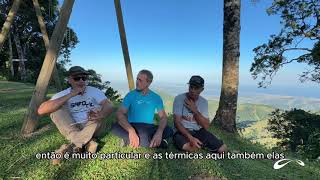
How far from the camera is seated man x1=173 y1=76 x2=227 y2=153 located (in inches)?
248

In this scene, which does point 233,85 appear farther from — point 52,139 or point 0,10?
point 0,10

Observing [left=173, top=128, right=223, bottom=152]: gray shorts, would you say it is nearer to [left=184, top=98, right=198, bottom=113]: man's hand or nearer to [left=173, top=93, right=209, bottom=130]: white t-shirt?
[left=173, top=93, right=209, bottom=130]: white t-shirt

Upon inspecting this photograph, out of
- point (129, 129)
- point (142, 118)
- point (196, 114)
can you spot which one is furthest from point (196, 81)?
point (129, 129)

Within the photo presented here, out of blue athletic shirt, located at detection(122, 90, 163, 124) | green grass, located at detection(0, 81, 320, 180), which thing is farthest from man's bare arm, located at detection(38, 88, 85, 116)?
blue athletic shirt, located at detection(122, 90, 163, 124)

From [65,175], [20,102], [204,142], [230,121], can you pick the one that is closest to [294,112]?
[230,121]

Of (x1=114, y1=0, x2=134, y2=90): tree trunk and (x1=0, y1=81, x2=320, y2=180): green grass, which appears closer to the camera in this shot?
(x1=0, y1=81, x2=320, y2=180): green grass

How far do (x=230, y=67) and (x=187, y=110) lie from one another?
325 centimetres

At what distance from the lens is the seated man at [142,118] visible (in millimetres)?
6113

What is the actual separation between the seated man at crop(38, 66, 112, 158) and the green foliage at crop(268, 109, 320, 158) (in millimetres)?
17385

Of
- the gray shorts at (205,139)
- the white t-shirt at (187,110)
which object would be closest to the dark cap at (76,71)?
the white t-shirt at (187,110)

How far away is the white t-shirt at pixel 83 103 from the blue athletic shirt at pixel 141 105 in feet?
1.56

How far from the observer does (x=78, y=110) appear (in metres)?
6.02

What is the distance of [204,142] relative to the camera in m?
6.53

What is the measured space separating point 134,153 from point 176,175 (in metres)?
0.91
